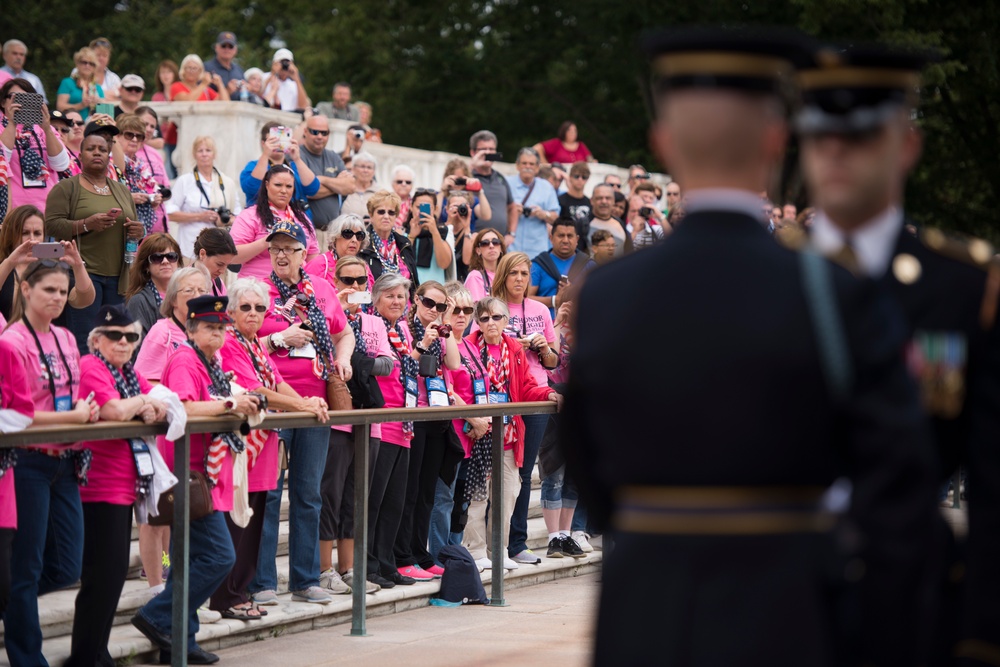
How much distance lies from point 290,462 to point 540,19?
1014 inches

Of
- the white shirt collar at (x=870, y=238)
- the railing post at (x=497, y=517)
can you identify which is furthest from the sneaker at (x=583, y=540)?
the white shirt collar at (x=870, y=238)

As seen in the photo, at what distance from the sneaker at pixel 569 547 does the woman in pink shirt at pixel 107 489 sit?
4500 mm

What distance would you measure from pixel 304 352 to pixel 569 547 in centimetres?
304

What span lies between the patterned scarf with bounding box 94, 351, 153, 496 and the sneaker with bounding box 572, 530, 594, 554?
4717 millimetres

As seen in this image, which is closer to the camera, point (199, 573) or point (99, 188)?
point (199, 573)

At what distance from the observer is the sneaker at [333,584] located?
8867 millimetres

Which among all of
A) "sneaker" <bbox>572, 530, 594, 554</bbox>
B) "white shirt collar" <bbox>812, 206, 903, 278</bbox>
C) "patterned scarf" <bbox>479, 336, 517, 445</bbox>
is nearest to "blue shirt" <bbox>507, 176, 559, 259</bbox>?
"sneaker" <bbox>572, 530, 594, 554</bbox>

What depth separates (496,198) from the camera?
14.4m

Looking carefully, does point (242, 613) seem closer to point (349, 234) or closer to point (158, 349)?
point (158, 349)

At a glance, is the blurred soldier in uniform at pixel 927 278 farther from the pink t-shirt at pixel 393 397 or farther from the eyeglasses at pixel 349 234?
the eyeglasses at pixel 349 234

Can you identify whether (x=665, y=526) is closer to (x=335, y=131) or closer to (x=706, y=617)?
(x=706, y=617)

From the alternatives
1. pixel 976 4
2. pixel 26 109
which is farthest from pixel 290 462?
pixel 976 4

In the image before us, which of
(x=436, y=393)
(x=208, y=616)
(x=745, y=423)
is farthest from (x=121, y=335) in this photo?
(x=745, y=423)

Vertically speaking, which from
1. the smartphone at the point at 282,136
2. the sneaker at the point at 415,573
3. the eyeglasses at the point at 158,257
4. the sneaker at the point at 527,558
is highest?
the smartphone at the point at 282,136
